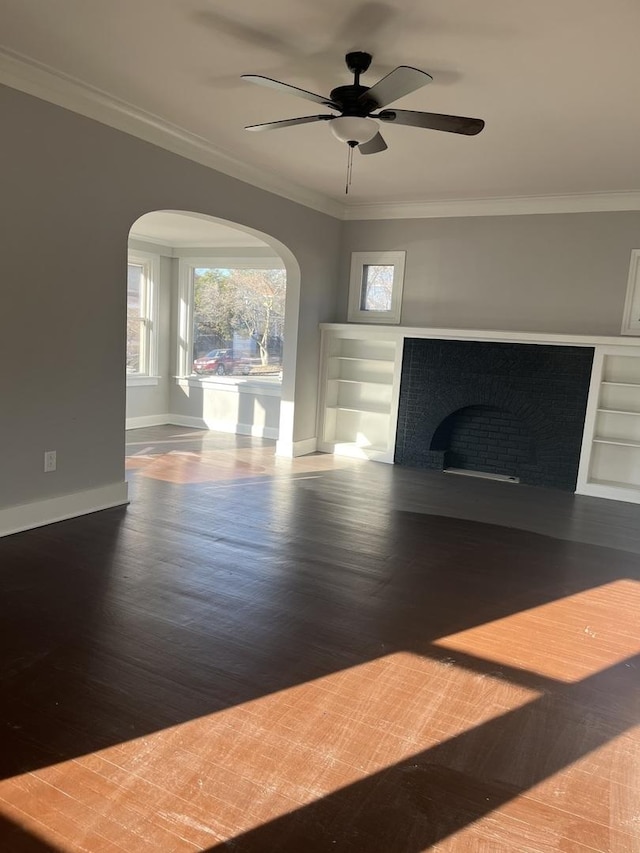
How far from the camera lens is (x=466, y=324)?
Result: 6.37 metres

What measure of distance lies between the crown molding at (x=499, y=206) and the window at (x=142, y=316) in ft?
9.24

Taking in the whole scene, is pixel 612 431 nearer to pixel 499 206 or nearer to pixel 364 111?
pixel 499 206

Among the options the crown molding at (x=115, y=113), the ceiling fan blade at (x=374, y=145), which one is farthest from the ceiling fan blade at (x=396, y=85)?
the crown molding at (x=115, y=113)

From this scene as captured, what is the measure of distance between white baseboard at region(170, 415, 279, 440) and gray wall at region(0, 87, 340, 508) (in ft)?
11.1

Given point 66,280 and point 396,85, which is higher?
point 396,85

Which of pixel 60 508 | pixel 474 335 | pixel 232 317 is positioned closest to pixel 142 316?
pixel 232 317

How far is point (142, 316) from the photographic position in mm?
8148

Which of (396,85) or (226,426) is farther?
(226,426)

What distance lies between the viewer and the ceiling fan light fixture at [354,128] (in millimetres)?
3061

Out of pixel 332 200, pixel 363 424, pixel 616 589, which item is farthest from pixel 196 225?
pixel 616 589

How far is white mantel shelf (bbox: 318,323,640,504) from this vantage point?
5.57 meters

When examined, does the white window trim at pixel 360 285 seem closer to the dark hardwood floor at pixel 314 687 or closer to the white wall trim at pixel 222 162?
the white wall trim at pixel 222 162

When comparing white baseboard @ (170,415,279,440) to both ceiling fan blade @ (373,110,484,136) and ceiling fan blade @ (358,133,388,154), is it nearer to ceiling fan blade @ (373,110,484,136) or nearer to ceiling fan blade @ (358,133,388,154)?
ceiling fan blade @ (358,133,388,154)

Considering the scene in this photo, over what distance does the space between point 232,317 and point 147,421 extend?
1.83 meters
